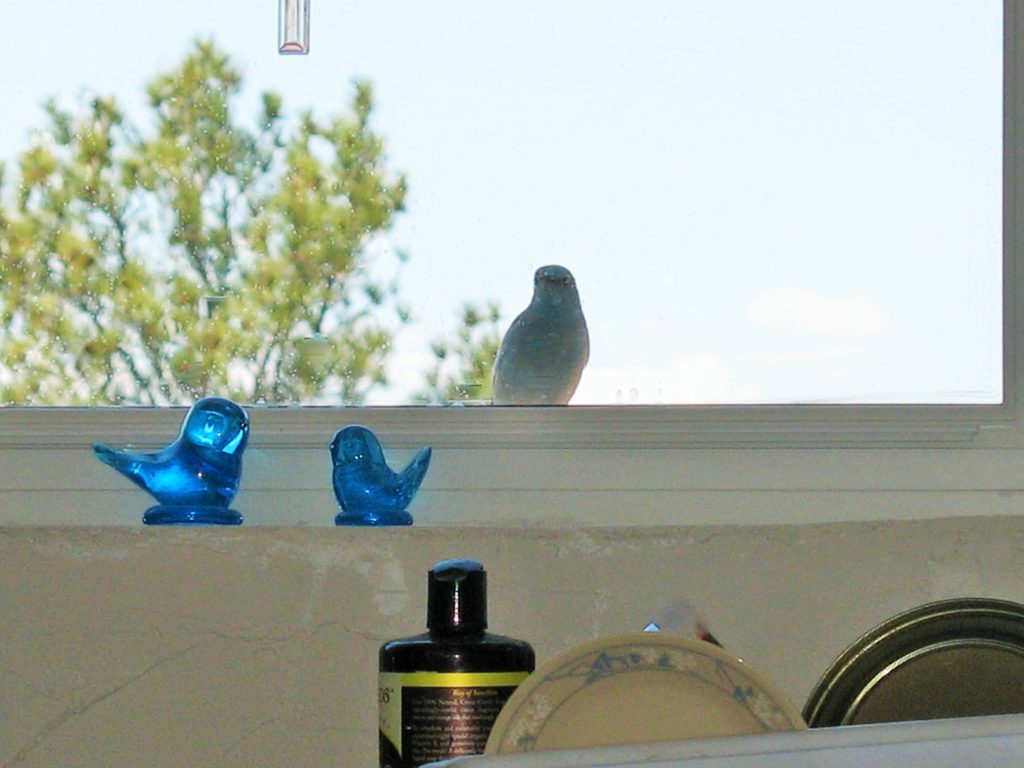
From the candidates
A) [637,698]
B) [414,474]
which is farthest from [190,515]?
[637,698]

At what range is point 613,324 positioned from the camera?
1.26 m

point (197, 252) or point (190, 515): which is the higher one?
point (197, 252)

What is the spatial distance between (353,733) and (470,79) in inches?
21.2

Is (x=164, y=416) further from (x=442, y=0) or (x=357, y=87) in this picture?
(x=442, y=0)

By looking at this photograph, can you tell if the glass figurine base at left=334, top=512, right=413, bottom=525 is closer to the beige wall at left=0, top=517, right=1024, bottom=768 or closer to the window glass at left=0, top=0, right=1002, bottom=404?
the beige wall at left=0, top=517, right=1024, bottom=768

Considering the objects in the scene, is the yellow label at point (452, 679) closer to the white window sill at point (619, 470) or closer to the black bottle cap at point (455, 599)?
the black bottle cap at point (455, 599)

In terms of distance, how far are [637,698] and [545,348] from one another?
1.21 ft

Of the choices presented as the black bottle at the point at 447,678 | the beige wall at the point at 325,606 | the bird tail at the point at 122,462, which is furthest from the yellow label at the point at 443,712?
the bird tail at the point at 122,462

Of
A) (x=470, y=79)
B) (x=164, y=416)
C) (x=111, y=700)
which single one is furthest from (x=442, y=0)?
(x=111, y=700)

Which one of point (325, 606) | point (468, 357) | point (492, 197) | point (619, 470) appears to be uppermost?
point (492, 197)

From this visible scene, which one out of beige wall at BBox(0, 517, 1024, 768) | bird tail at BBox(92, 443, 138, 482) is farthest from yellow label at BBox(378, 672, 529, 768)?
bird tail at BBox(92, 443, 138, 482)

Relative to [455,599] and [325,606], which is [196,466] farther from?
[455,599]

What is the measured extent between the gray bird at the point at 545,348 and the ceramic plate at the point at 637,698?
0.33 meters

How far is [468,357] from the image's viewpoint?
4.13 feet
